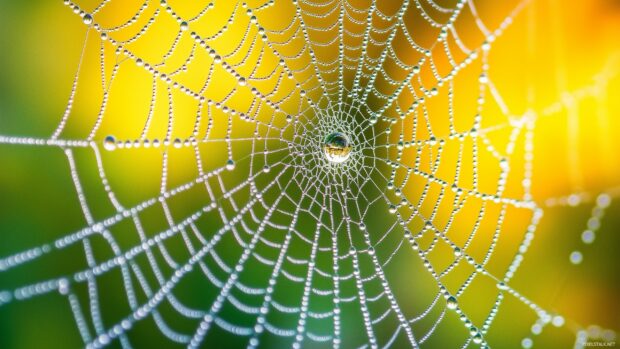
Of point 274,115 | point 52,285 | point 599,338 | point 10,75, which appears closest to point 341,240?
point 274,115

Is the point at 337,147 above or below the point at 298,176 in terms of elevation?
above

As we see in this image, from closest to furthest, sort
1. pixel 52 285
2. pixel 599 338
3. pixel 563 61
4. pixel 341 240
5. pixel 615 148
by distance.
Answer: pixel 52 285
pixel 599 338
pixel 615 148
pixel 563 61
pixel 341 240

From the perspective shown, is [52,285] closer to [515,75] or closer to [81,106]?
[81,106]

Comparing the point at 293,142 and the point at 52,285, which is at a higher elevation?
the point at 293,142

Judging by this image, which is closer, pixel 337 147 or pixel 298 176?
pixel 337 147
